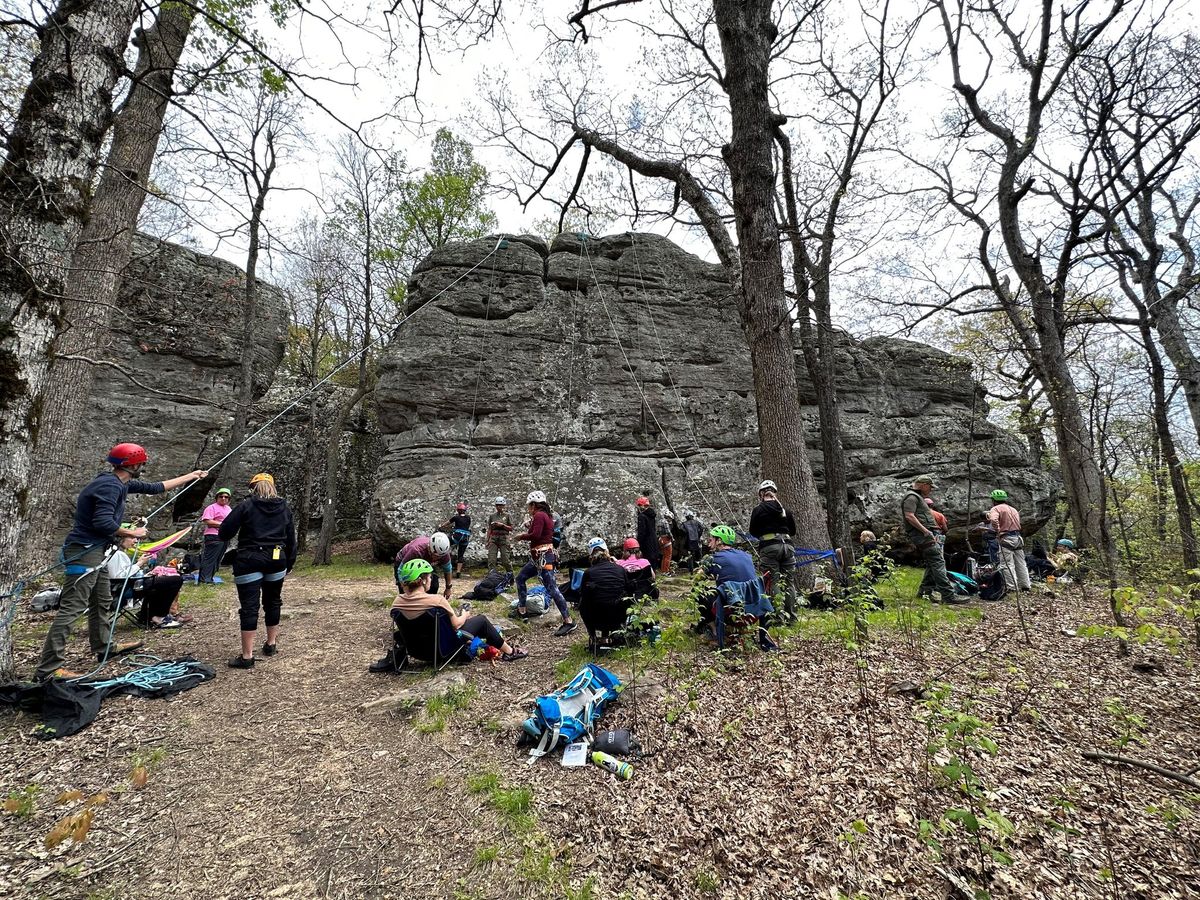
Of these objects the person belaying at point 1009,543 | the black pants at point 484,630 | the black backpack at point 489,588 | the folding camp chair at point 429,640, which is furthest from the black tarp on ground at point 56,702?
the person belaying at point 1009,543

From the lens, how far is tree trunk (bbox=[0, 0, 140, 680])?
389 cm

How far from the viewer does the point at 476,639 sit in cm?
565

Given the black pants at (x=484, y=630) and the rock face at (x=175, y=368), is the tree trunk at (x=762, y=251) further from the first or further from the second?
the rock face at (x=175, y=368)

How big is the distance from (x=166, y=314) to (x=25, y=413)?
1308cm

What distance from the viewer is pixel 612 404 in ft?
45.8

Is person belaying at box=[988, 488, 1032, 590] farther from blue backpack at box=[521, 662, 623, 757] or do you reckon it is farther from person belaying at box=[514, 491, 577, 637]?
blue backpack at box=[521, 662, 623, 757]

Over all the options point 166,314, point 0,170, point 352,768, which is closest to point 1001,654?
point 352,768

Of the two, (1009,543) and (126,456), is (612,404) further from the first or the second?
(126,456)

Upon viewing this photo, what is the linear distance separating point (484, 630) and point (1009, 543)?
860 centimetres

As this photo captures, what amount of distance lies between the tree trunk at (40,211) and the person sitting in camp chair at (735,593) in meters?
6.05

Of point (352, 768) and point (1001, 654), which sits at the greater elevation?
point (1001, 654)

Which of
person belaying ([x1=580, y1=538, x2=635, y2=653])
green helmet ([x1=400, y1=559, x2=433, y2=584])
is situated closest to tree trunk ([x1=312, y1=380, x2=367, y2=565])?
green helmet ([x1=400, y1=559, x2=433, y2=584])

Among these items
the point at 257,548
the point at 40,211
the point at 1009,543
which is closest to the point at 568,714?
the point at 257,548

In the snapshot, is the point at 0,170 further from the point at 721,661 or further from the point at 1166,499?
the point at 1166,499
